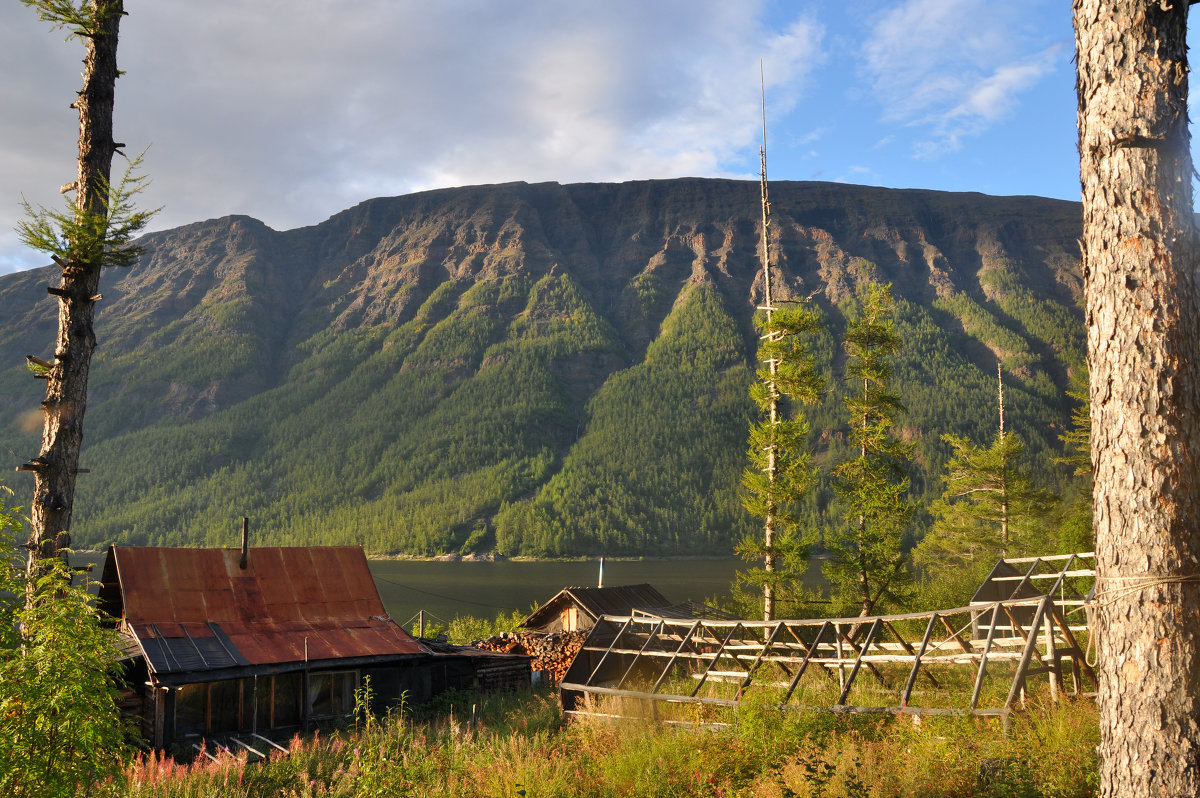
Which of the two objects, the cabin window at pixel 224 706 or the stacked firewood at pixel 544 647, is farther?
the stacked firewood at pixel 544 647

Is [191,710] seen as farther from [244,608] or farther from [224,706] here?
[244,608]

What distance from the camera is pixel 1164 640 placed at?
545cm

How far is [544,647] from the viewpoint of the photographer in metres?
27.9

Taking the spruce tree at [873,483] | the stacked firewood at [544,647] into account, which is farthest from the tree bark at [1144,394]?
the spruce tree at [873,483]

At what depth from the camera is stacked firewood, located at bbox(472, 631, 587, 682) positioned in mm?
26797

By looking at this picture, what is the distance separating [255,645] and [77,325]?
428 inches

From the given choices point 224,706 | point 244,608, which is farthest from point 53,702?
point 244,608

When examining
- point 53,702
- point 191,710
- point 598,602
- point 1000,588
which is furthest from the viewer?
point 598,602

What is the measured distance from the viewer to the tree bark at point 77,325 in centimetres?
1041

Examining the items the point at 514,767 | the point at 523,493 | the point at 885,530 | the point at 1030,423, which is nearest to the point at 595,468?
the point at 523,493

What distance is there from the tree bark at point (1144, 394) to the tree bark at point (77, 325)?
1093 cm

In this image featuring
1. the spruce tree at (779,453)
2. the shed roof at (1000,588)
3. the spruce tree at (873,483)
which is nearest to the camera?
the shed roof at (1000,588)

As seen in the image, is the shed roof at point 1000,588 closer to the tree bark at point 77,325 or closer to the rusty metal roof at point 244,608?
the rusty metal roof at point 244,608

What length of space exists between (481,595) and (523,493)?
4183 inches
